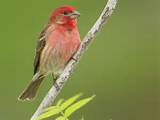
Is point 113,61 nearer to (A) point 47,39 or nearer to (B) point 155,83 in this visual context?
(B) point 155,83

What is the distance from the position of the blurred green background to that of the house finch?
12.0 feet

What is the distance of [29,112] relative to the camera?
1014 cm

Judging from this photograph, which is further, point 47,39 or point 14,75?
point 14,75

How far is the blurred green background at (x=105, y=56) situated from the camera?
11.1 metres

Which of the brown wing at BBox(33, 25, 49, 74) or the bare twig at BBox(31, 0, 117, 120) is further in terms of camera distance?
the brown wing at BBox(33, 25, 49, 74)

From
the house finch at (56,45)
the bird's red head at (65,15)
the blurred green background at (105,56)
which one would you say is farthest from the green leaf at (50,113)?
the blurred green background at (105,56)

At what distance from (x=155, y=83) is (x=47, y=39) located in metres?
5.56

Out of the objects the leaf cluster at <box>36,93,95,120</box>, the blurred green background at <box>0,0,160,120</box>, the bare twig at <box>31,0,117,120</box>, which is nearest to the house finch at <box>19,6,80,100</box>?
the bare twig at <box>31,0,117,120</box>

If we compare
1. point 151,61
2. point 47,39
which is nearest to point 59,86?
point 47,39

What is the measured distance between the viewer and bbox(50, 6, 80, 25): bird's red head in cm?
637

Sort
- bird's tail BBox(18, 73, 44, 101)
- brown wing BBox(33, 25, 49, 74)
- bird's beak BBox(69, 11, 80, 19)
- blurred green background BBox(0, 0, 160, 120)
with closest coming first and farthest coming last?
bird's beak BBox(69, 11, 80, 19), bird's tail BBox(18, 73, 44, 101), brown wing BBox(33, 25, 49, 74), blurred green background BBox(0, 0, 160, 120)

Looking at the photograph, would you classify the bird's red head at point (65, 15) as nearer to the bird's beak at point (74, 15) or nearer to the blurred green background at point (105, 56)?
the bird's beak at point (74, 15)

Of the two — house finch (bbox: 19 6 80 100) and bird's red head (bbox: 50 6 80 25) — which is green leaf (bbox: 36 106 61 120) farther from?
bird's red head (bbox: 50 6 80 25)

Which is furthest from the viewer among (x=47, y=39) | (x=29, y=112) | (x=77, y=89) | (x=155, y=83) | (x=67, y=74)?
(x=155, y=83)
